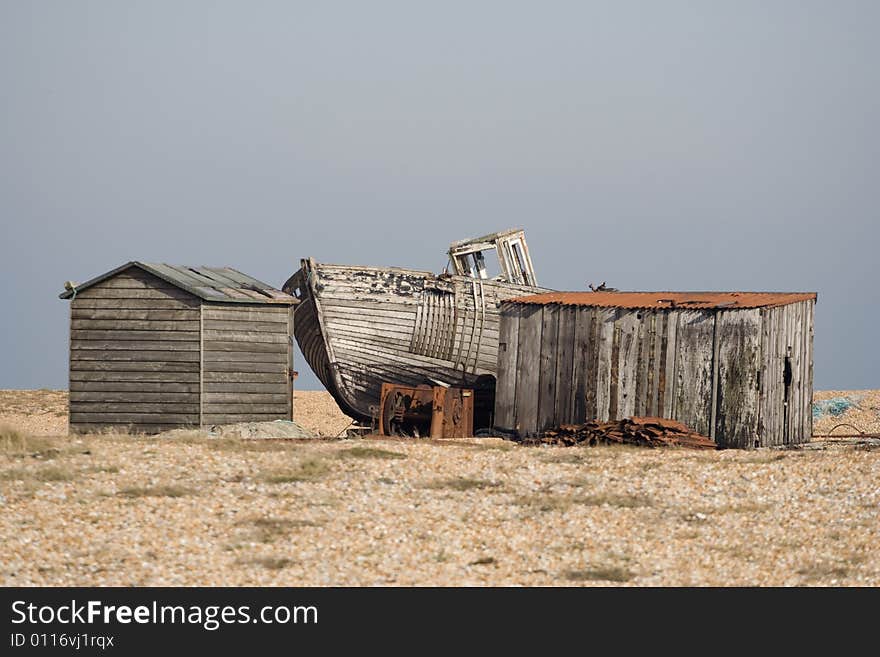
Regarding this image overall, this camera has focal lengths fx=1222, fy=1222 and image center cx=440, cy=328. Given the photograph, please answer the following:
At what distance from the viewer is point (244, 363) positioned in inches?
1072

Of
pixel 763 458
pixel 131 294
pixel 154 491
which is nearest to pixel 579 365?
pixel 763 458

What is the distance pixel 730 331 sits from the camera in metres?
25.0

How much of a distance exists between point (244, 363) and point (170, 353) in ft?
5.37

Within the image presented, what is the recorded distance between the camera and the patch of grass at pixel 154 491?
18625 millimetres

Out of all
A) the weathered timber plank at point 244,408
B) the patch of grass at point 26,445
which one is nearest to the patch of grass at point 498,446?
the weathered timber plank at point 244,408

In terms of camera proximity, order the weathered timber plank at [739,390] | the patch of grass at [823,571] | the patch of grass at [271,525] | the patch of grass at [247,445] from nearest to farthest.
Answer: the patch of grass at [823,571] → the patch of grass at [271,525] → the patch of grass at [247,445] → the weathered timber plank at [739,390]

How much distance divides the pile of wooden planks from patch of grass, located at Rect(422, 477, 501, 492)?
5.47 m

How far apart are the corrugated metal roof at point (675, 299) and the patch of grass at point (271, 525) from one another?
11117 mm

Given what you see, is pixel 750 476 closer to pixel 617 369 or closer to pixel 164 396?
pixel 617 369

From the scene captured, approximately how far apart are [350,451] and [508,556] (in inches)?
266

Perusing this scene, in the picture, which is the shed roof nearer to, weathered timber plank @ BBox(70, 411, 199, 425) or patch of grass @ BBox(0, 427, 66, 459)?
weathered timber plank @ BBox(70, 411, 199, 425)

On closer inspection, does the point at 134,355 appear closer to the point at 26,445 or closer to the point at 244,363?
the point at 244,363

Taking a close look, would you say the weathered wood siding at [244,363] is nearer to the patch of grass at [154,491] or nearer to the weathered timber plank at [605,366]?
the weathered timber plank at [605,366]

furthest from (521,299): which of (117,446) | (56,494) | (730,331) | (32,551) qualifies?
(32,551)
